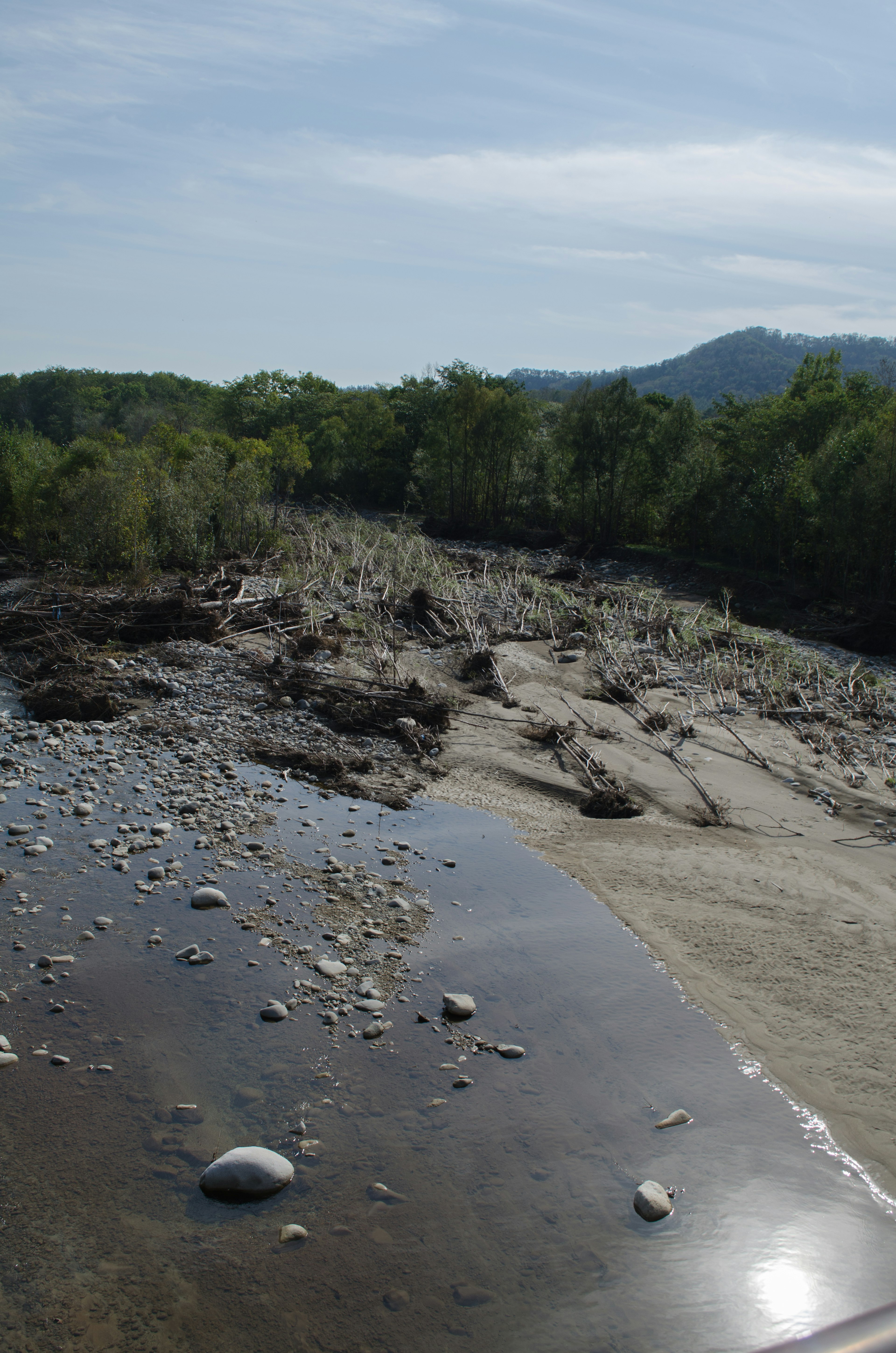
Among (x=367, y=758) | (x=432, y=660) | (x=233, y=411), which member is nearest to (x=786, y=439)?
(x=432, y=660)

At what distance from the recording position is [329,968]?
22.2 ft

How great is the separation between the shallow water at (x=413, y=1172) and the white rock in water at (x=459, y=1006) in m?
0.10

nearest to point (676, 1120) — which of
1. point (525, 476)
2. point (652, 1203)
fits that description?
point (652, 1203)

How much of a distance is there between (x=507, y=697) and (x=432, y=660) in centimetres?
334

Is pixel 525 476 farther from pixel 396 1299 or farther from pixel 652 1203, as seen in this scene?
pixel 396 1299

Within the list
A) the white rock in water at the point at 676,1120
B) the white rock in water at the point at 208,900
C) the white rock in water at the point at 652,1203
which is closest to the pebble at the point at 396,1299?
the white rock in water at the point at 652,1203

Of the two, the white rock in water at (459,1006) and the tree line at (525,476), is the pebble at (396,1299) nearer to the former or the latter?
the white rock in water at (459,1006)

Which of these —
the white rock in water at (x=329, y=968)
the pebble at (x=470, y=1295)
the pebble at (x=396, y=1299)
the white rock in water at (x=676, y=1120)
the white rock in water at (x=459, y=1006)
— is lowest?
the pebble at (x=470, y=1295)

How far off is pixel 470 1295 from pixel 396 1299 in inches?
15.1

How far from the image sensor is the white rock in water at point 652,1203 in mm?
4605

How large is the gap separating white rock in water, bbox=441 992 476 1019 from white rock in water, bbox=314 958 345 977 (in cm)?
91

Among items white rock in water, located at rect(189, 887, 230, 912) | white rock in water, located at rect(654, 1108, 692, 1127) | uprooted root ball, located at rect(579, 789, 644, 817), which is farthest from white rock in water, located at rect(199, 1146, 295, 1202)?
uprooted root ball, located at rect(579, 789, 644, 817)

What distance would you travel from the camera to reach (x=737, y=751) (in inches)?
508

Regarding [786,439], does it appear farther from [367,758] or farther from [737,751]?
[367,758]
